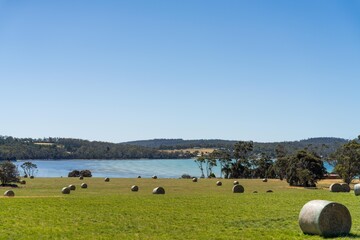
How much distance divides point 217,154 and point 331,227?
4964 inches

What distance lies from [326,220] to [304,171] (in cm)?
5452

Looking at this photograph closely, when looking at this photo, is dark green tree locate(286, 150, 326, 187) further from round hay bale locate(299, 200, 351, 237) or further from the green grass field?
round hay bale locate(299, 200, 351, 237)

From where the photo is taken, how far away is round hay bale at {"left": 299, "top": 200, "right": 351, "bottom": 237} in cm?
1862

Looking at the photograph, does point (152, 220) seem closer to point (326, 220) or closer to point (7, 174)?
point (326, 220)

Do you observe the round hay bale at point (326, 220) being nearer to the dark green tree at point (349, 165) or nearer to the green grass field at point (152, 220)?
the green grass field at point (152, 220)

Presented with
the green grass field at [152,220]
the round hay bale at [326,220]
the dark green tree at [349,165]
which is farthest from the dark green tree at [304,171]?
the round hay bale at [326,220]

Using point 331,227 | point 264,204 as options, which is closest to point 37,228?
point 331,227

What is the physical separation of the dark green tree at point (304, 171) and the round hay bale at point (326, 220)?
176 feet

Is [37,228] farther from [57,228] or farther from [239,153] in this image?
[239,153]

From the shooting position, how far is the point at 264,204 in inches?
1265

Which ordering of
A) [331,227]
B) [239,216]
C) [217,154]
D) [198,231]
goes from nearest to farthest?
1. [331,227]
2. [198,231]
3. [239,216]
4. [217,154]

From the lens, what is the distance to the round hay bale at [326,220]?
61.1 ft

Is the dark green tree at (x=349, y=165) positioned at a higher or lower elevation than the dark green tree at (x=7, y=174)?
higher

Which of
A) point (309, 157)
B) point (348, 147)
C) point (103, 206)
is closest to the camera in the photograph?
point (103, 206)
